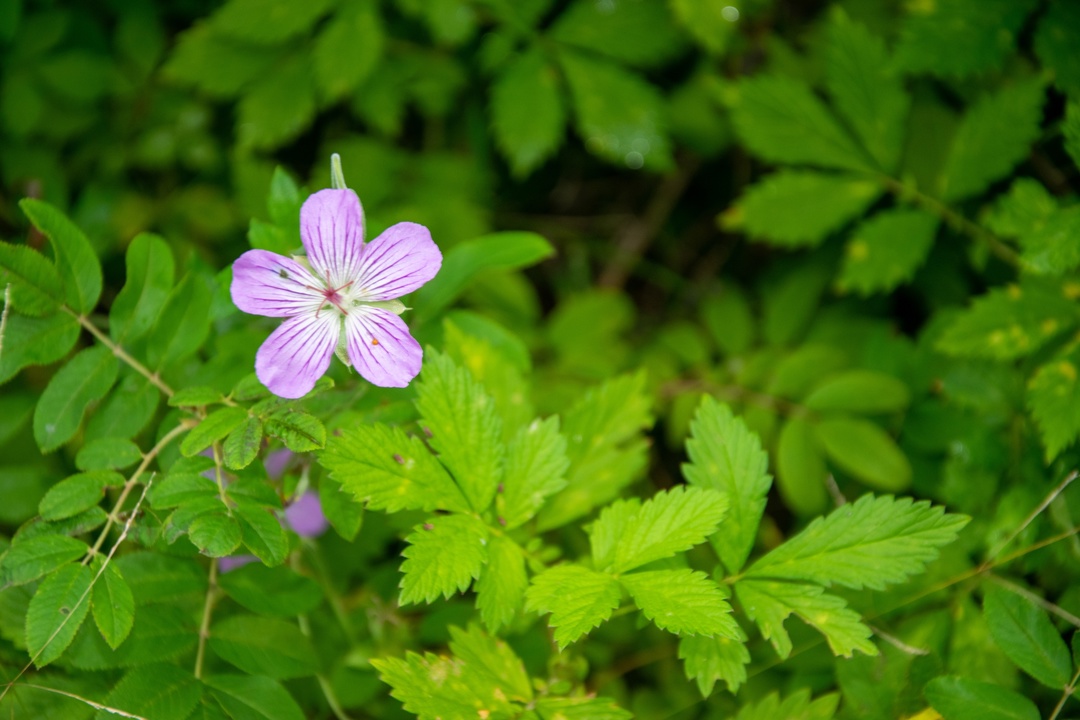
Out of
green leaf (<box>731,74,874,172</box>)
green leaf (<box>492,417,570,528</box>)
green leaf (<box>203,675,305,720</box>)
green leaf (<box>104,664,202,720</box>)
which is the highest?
green leaf (<box>731,74,874,172</box>)

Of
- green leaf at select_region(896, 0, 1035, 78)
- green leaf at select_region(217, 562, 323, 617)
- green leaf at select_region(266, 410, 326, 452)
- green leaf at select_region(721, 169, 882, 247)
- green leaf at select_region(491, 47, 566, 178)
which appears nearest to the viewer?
green leaf at select_region(266, 410, 326, 452)

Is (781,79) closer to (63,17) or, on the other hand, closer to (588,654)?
(588,654)

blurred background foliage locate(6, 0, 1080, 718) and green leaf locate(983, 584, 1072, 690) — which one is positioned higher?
blurred background foliage locate(6, 0, 1080, 718)

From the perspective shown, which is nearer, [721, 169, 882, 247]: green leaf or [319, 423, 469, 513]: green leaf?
[319, 423, 469, 513]: green leaf

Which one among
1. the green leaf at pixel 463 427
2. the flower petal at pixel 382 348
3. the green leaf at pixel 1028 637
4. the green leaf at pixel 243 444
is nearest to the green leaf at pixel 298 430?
the green leaf at pixel 243 444

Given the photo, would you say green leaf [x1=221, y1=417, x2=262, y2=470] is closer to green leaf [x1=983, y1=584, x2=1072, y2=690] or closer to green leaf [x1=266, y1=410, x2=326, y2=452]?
green leaf [x1=266, y1=410, x2=326, y2=452]

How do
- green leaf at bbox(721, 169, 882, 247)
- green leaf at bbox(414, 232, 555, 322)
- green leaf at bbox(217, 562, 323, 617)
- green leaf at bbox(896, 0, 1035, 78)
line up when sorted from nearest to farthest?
1. green leaf at bbox(217, 562, 323, 617)
2. green leaf at bbox(414, 232, 555, 322)
3. green leaf at bbox(896, 0, 1035, 78)
4. green leaf at bbox(721, 169, 882, 247)

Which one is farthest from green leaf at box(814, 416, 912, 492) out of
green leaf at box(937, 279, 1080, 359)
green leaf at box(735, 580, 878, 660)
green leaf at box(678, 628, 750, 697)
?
green leaf at box(678, 628, 750, 697)
